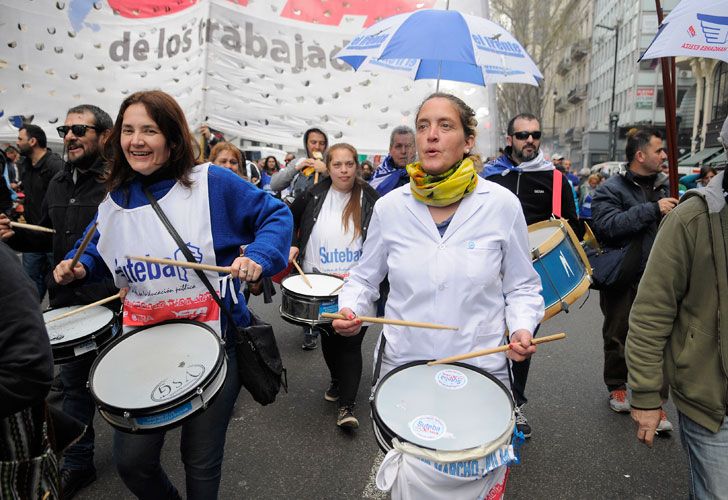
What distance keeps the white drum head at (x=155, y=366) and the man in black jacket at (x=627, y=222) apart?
3088mm

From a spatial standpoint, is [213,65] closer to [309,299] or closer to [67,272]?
[309,299]

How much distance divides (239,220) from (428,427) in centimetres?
120

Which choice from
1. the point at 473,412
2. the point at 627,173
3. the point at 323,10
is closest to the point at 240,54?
the point at 323,10

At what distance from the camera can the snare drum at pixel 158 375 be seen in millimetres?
1805

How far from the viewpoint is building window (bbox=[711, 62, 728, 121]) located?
88.3 ft

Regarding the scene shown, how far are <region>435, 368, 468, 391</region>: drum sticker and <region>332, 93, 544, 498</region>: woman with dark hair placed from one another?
12 centimetres

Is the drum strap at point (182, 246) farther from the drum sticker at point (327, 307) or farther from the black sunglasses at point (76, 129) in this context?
the drum sticker at point (327, 307)

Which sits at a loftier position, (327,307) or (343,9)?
(343,9)

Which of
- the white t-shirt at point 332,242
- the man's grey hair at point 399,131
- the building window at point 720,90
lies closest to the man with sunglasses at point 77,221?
the white t-shirt at point 332,242

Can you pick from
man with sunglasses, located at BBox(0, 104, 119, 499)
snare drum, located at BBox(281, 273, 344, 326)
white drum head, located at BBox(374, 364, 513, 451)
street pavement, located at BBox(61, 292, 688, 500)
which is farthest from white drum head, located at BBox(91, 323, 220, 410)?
snare drum, located at BBox(281, 273, 344, 326)

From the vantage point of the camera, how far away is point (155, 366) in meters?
1.98

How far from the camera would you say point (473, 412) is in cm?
171

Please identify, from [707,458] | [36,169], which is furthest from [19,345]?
[36,169]

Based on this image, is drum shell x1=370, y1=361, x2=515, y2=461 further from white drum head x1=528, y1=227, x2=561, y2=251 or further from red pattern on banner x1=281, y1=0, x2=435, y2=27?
red pattern on banner x1=281, y1=0, x2=435, y2=27
